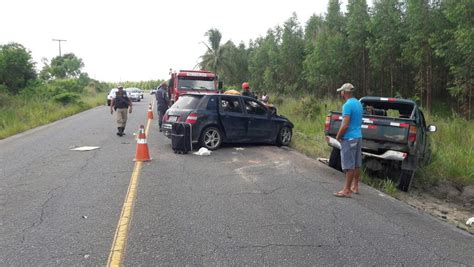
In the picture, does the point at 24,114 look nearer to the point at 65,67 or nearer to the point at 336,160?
the point at 336,160

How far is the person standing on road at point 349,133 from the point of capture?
6949 millimetres

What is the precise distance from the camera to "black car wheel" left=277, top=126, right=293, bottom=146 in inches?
511

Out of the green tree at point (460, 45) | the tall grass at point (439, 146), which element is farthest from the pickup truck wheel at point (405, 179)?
the green tree at point (460, 45)

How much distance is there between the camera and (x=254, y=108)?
1259 cm

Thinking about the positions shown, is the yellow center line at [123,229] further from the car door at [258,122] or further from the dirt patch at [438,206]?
the car door at [258,122]

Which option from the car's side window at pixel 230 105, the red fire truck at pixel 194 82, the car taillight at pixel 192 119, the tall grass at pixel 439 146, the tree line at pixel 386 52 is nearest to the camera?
the tall grass at pixel 439 146

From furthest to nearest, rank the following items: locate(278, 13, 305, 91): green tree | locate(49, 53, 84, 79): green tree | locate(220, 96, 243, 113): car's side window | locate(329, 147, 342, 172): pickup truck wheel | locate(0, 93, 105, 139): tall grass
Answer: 1. locate(49, 53, 84, 79): green tree
2. locate(278, 13, 305, 91): green tree
3. locate(0, 93, 105, 139): tall grass
4. locate(220, 96, 243, 113): car's side window
5. locate(329, 147, 342, 172): pickup truck wheel

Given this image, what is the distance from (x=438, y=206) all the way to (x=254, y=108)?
5959 mm

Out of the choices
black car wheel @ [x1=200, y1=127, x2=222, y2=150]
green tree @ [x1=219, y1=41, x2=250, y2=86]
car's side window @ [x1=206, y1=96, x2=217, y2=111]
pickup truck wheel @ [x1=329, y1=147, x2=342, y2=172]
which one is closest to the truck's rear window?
car's side window @ [x1=206, y1=96, x2=217, y2=111]

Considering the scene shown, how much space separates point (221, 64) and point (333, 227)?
210ft

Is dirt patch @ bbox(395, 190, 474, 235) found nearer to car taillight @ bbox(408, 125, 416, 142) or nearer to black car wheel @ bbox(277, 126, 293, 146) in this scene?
car taillight @ bbox(408, 125, 416, 142)

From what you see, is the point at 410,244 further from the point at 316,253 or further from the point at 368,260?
the point at 316,253

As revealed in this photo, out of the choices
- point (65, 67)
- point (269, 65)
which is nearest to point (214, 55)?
point (269, 65)

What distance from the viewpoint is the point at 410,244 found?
4.89 metres
